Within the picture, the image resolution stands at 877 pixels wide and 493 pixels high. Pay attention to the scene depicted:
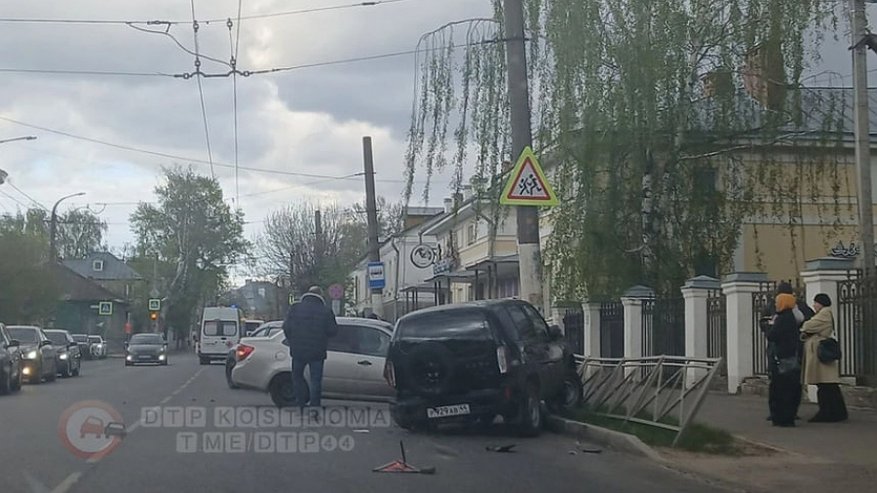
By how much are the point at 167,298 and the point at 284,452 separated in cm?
7624

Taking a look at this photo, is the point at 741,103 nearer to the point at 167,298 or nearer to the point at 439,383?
the point at 439,383

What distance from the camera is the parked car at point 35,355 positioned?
99.9ft

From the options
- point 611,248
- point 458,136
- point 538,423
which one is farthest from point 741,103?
point 538,423

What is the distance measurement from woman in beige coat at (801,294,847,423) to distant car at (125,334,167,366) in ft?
122

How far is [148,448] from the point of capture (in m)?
12.7

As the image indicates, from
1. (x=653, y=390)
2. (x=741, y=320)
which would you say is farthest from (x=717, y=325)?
(x=653, y=390)

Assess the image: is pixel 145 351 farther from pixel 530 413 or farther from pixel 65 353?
pixel 530 413

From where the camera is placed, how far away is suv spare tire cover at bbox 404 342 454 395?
47.9 ft

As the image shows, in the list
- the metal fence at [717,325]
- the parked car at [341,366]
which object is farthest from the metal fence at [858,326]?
the parked car at [341,366]

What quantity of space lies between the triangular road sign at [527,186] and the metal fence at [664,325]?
7.40 meters

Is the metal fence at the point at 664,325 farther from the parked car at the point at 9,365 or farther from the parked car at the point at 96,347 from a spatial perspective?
the parked car at the point at 96,347

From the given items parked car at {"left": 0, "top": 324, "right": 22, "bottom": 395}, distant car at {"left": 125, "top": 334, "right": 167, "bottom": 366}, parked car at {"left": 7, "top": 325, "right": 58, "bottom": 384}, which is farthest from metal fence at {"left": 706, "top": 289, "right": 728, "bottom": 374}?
distant car at {"left": 125, "top": 334, "right": 167, "bottom": 366}

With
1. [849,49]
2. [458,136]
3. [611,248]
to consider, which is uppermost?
[849,49]

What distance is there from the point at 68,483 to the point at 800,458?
23.2 feet
